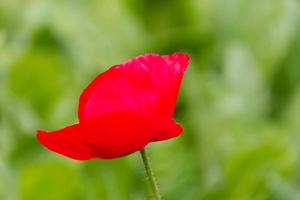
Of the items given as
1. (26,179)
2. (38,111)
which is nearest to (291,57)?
(38,111)

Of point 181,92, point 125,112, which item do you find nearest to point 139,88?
point 125,112

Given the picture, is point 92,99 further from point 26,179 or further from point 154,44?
point 154,44

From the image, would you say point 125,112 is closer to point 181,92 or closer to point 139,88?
point 139,88

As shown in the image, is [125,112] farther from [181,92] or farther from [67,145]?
[181,92]

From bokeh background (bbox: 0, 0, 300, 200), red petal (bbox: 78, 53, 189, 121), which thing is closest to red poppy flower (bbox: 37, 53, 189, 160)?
red petal (bbox: 78, 53, 189, 121)

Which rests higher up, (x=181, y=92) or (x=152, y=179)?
(x=152, y=179)

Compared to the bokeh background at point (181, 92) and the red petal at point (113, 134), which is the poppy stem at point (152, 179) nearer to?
the red petal at point (113, 134)

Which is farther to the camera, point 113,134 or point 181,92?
point 181,92
